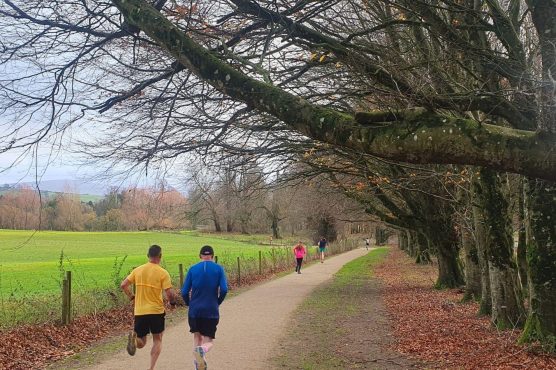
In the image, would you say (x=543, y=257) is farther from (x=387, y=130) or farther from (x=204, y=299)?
(x=204, y=299)

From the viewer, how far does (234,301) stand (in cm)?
1691

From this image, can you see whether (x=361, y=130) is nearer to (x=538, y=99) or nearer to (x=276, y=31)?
(x=538, y=99)

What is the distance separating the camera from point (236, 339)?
10023mm

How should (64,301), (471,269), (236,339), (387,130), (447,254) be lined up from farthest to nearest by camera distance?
(447,254)
(471,269)
(64,301)
(236,339)
(387,130)

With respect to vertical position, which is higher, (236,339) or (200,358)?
(200,358)

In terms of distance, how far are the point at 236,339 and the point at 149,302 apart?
3.53 m

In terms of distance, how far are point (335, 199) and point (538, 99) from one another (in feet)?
72.7

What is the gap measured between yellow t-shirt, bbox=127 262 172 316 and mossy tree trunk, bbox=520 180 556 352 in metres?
5.15

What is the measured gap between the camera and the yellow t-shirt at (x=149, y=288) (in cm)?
693

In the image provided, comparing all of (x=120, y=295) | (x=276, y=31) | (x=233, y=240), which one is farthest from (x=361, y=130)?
(x=233, y=240)

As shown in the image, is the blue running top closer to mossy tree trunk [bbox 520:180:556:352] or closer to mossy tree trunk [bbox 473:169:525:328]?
mossy tree trunk [bbox 520:180:556:352]

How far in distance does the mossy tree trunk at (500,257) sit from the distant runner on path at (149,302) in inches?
250

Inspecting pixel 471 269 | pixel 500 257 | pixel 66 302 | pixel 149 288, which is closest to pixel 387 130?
pixel 149 288

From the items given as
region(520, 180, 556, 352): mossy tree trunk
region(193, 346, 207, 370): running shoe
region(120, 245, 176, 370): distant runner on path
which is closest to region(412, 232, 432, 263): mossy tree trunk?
region(520, 180, 556, 352): mossy tree trunk
